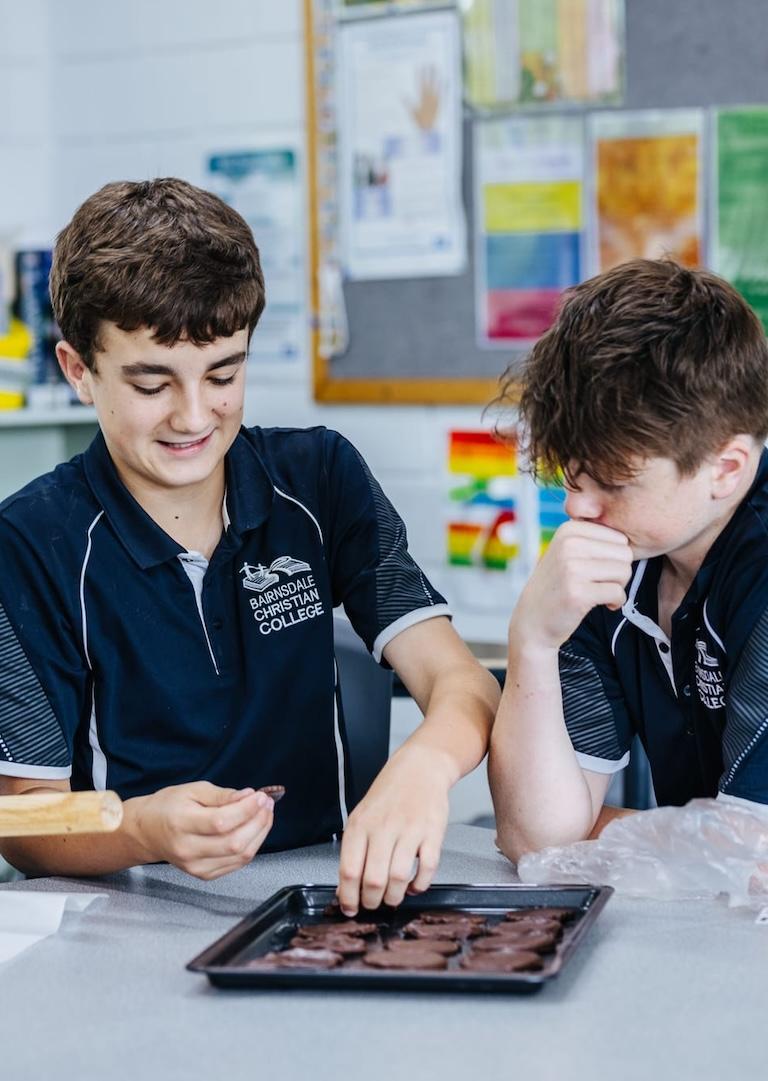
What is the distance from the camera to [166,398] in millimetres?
1375

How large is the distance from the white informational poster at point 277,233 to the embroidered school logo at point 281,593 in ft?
5.06

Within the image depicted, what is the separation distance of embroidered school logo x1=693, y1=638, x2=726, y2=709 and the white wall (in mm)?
1452

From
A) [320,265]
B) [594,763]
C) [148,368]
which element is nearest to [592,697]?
[594,763]

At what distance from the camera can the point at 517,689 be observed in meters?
1.32

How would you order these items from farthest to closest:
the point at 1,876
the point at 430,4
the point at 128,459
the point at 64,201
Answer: the point at 64,201 → the point at 430,4 → the point at 1,876 → the point at 128,459

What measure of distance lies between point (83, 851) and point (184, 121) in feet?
7.13

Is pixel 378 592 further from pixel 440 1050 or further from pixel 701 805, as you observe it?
pixel 440 1050

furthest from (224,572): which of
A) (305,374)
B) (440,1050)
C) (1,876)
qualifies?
(305,374)

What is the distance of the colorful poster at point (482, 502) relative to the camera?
2.77m

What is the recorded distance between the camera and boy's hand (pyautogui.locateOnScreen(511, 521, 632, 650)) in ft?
4.09

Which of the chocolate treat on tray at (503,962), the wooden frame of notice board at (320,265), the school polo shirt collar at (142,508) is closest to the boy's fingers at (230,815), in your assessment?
the chocolate treat on tray at (503,962)

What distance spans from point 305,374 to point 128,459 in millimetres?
1601

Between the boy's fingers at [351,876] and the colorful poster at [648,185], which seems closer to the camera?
the boy's fingers at [351,876]

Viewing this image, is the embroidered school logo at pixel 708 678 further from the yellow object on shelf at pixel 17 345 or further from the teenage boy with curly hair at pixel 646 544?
the yellow object on shelf at pixel 17 345
